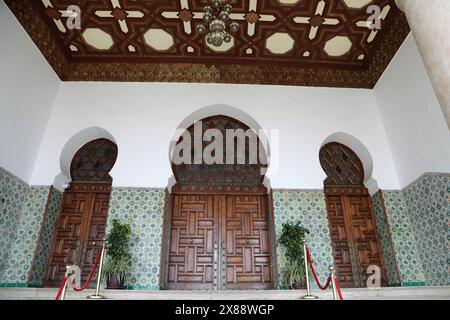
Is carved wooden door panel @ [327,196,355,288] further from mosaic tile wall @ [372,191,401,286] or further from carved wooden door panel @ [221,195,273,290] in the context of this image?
carved wooden door panel @ [221,195,273,290]

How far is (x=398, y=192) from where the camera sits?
4367 mm

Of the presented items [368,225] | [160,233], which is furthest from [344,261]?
[160,233]

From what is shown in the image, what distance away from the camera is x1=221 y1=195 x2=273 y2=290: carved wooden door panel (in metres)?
4.18

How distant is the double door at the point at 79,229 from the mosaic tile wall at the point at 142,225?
39cm

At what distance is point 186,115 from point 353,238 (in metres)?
2.81

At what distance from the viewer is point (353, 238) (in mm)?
4375

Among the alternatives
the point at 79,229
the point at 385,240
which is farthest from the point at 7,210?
the point at 385,240

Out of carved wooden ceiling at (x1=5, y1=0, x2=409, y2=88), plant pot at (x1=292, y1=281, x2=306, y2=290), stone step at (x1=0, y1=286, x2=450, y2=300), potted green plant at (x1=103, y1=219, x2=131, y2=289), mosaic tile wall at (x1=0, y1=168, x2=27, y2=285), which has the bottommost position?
stone step at (x1=0, y1=286, x2=450, y2=300)

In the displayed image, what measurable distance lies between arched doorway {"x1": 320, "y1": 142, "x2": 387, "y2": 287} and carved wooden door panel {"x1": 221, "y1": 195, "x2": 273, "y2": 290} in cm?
90

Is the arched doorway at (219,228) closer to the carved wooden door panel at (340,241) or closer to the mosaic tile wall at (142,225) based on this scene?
the mosaic tile wall at (142,225)

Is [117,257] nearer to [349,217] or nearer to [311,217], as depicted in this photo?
[311,217]

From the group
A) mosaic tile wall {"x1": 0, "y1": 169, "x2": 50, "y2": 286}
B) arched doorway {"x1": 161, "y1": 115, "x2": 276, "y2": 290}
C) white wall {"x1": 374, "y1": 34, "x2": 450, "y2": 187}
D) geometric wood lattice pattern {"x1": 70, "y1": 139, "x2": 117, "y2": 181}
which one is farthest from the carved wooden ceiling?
mosaic tile wall {"x1": 0, "y1": 169, "x2": 50, "y2": 286}

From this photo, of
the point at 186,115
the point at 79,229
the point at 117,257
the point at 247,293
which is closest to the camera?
the point at 247,293
